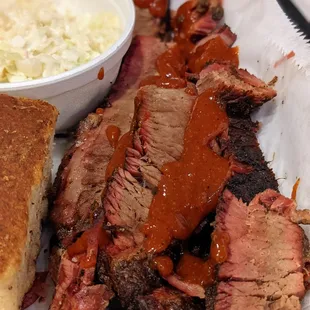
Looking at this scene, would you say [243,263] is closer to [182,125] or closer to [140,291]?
[140,291]

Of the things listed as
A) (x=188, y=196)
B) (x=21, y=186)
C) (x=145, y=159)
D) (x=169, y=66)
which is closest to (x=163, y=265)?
(x=188, y=196)

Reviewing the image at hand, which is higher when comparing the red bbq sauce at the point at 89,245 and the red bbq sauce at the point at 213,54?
the red bbq sauce at the point at 213,54

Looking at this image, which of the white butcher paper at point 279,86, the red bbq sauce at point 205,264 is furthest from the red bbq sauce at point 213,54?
the red bbq sauce at point 205,264

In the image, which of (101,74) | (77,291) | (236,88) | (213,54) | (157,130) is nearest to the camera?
(77,291)

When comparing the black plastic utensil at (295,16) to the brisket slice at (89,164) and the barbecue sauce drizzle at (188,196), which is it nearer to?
the barbecue sauce drizzle at (188,196)

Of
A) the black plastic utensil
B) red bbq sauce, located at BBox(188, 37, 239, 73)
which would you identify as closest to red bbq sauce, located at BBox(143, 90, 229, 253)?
red bbq sauce, located at BBox(188, 37, 239, 73)

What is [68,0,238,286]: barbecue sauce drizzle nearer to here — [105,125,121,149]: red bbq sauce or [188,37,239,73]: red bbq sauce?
[105,125,121,149]: red bbq sauce

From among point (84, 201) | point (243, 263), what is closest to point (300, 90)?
point (243, 263)

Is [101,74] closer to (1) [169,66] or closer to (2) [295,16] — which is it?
(1) [169,66]
